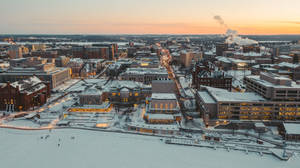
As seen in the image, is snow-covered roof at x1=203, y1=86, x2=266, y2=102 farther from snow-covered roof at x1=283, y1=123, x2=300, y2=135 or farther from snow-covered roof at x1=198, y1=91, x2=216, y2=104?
snow-covered roof at x1=283, y1=123, x2=300, y2=135

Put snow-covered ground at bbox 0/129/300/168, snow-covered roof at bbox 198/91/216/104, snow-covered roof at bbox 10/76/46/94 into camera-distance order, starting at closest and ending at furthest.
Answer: snow-covered ground at bbox 0/129/300/168
snow-covered roof at bbox 198/91/216/104
snow-covered roof at bbox 10/76/46/94

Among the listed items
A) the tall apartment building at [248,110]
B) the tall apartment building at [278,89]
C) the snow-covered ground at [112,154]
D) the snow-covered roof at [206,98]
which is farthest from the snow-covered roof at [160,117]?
the tall apartment building at [278,89]

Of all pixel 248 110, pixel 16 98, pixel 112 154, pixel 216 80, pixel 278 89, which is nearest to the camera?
pixel 112 154

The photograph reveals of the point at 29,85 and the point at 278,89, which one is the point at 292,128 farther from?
the point at 29,85

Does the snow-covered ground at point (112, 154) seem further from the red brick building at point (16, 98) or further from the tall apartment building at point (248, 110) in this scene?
the red brick building at point (16, 98)

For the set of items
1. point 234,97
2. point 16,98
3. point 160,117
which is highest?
point 234,97

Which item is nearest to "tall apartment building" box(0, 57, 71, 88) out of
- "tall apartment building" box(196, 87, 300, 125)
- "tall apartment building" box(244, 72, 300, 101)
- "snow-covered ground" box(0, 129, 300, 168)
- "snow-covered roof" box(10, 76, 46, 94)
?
"snow-covered roof" box(10, 76, 46, 94)

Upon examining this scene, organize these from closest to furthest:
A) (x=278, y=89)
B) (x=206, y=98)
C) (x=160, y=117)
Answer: (x=278, y=89)
(x=160, y=117)
(x=206, y=98)

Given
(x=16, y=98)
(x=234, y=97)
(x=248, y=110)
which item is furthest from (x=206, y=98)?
(x=16, y=98)

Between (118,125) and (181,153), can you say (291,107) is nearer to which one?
(181,153)
